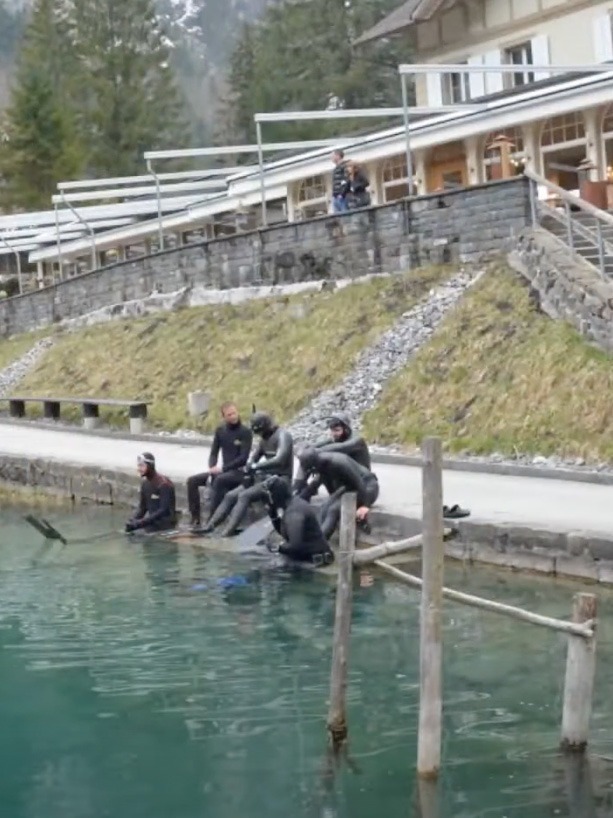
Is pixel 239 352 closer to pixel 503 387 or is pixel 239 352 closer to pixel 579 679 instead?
pixel 503 387

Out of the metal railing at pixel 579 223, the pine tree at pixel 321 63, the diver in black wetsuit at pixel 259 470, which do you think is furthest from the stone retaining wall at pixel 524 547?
the pine tree at pixel 321 63

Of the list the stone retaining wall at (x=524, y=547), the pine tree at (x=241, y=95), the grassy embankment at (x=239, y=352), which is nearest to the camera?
the stone retaining wall at (x=524, y=547)

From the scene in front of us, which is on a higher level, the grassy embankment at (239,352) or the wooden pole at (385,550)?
the grassy embankment at (239,352)

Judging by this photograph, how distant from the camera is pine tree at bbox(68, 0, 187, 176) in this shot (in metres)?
64.5

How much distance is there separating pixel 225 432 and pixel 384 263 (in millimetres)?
9847

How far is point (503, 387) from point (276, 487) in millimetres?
5476

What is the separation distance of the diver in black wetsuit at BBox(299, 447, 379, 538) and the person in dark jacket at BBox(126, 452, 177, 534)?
9.57ft

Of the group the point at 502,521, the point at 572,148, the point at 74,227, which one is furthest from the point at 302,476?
the point at 74,227

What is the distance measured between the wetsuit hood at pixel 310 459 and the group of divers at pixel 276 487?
1 cm

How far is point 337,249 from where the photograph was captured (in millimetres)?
27594

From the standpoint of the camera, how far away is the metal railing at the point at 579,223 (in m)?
20.3

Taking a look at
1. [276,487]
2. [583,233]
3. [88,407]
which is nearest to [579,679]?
[276,487]

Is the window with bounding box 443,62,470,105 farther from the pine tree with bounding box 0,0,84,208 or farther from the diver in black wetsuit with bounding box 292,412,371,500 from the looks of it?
the diver in black wetsuit with bounding box 292,412,371,500

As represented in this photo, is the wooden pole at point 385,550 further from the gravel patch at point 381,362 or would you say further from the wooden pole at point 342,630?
the gravel patch at point 381,362
